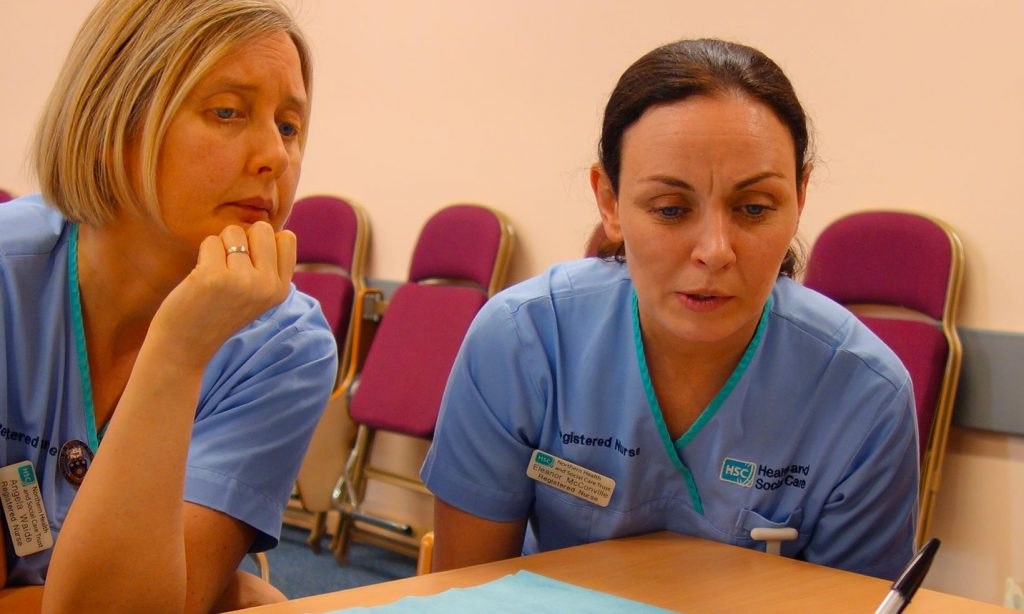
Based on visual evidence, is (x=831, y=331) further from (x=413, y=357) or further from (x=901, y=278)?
(x=413, y=357)

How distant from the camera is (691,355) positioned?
1468mm

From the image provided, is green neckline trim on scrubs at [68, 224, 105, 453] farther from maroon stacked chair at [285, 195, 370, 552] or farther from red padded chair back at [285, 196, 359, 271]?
red padded chair back at [285, 196, 359, 271]

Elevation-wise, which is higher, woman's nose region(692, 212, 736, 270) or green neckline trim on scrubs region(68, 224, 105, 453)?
woman's nose region(692, 212, 736, 270)

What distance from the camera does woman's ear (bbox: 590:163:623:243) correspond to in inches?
60.9

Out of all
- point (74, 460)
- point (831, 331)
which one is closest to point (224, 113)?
point (74, 460)

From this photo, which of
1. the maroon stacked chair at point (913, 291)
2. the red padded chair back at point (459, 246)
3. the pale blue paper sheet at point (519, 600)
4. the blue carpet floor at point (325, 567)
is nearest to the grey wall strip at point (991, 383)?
the maroon stacked chair at point (913, 291)

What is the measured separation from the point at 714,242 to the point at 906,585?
1.76 feet

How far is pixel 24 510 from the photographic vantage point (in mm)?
1266

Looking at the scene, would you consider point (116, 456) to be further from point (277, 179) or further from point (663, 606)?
point (663, 606)

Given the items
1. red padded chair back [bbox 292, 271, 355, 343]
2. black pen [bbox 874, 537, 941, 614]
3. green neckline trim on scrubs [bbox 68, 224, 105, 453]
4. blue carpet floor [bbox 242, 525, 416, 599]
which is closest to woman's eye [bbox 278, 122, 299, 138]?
green neckline trim on scrubs [bbox 68, 224, 105, 453]

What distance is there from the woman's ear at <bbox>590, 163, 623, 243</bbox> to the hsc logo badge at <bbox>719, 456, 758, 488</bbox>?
0.41 m

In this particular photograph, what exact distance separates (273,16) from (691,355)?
796 millimetres

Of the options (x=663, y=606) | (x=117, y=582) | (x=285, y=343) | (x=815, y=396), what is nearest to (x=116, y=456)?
(x=117, y=582)

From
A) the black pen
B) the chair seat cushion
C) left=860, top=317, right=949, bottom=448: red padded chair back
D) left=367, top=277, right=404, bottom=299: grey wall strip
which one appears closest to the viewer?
the black pen
